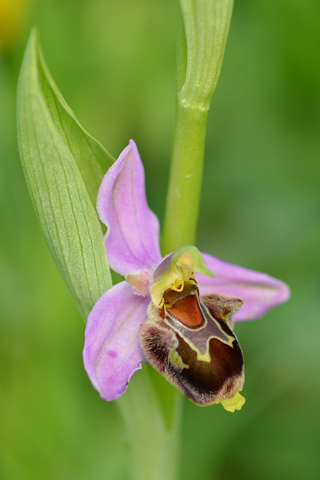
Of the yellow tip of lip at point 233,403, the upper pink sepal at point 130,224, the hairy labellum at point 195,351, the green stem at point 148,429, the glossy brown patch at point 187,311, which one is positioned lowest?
the green stem at point 148,429

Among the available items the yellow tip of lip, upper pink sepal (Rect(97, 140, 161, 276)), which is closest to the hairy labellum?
the yellow tip of lip

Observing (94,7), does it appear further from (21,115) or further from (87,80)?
(21,115)

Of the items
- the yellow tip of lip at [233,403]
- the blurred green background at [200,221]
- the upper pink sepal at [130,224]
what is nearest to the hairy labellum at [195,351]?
the yellow tip of lip at [233,403]

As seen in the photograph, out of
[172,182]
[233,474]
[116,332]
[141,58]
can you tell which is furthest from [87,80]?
[233,474]

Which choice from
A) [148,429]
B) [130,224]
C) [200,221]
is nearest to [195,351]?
[130,224]

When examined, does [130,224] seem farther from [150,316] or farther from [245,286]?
[245,286]

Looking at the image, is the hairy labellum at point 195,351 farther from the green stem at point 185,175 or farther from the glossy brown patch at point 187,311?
the green stem at point 185,175
